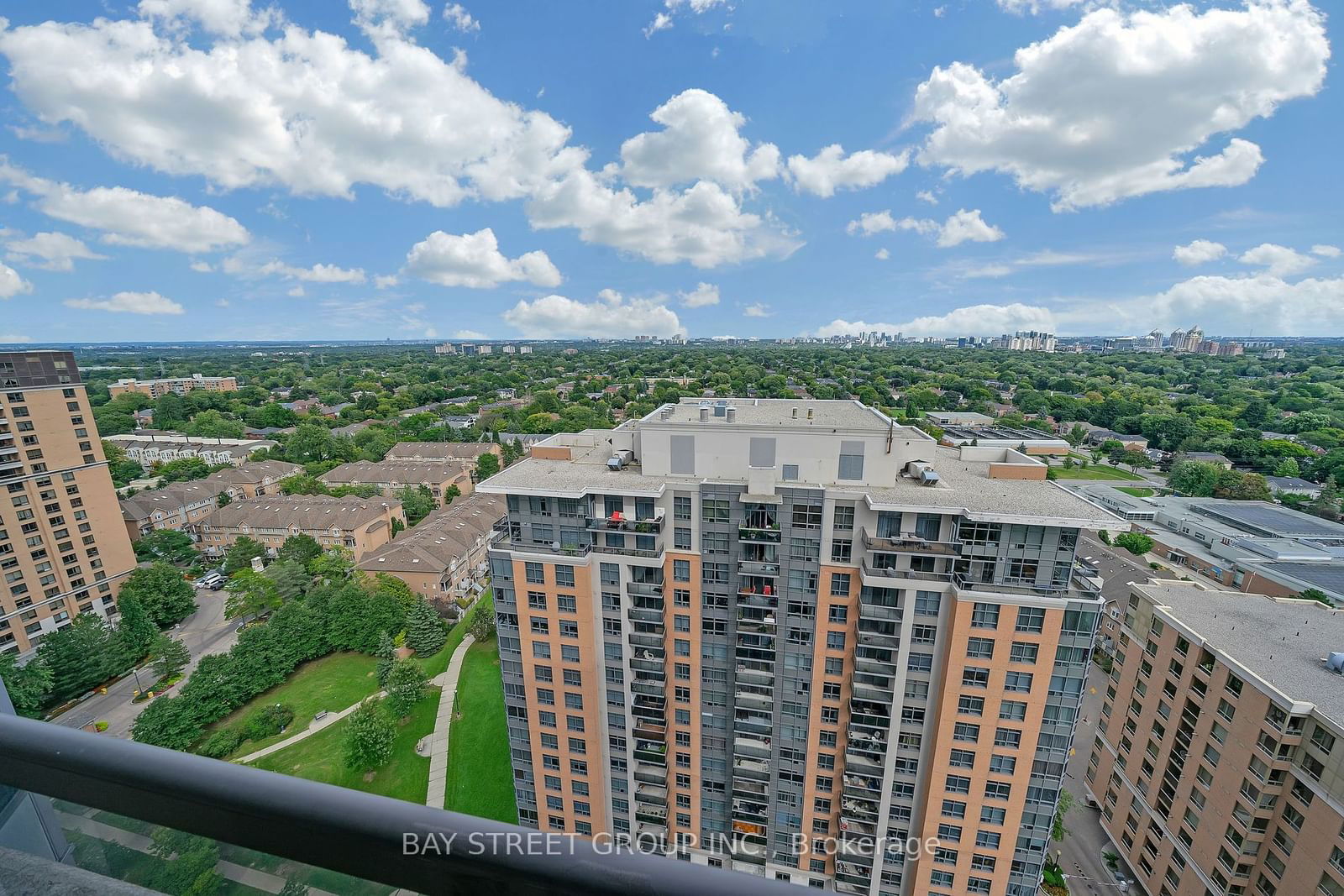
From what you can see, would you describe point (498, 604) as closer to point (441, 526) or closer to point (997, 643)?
point (997, 643)

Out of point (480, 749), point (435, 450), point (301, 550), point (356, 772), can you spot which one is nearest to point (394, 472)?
point (435, 450)

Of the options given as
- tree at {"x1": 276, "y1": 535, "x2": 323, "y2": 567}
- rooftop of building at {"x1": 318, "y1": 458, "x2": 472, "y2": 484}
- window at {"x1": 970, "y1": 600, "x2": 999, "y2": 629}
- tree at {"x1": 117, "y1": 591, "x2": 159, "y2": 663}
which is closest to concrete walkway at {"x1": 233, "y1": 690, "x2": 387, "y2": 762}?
tree at {"x1": 117, "y1": 591, "x2": 159, "y2": 663}

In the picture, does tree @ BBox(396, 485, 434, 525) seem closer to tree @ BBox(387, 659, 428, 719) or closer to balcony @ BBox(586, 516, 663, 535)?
tree @ BBox(387, 659, 428, 719)

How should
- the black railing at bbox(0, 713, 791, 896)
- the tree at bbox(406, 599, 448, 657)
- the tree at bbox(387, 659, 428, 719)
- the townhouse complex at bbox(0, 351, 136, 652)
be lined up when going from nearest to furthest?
the black railing at bbox(0, 713, 791, 896) → the tree at bbox(387, 659, 428, 719) → the townhouse complex at bbox(0, 351, 136, 652) → the tree at bbox(406, 599, 448, 657)

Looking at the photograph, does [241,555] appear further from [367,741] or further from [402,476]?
[367,741]

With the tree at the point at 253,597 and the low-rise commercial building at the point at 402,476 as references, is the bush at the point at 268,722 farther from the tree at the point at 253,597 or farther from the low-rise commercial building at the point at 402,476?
the low-rise commercial building at the point at 402,476

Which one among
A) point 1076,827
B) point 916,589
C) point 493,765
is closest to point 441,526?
point 493,765
